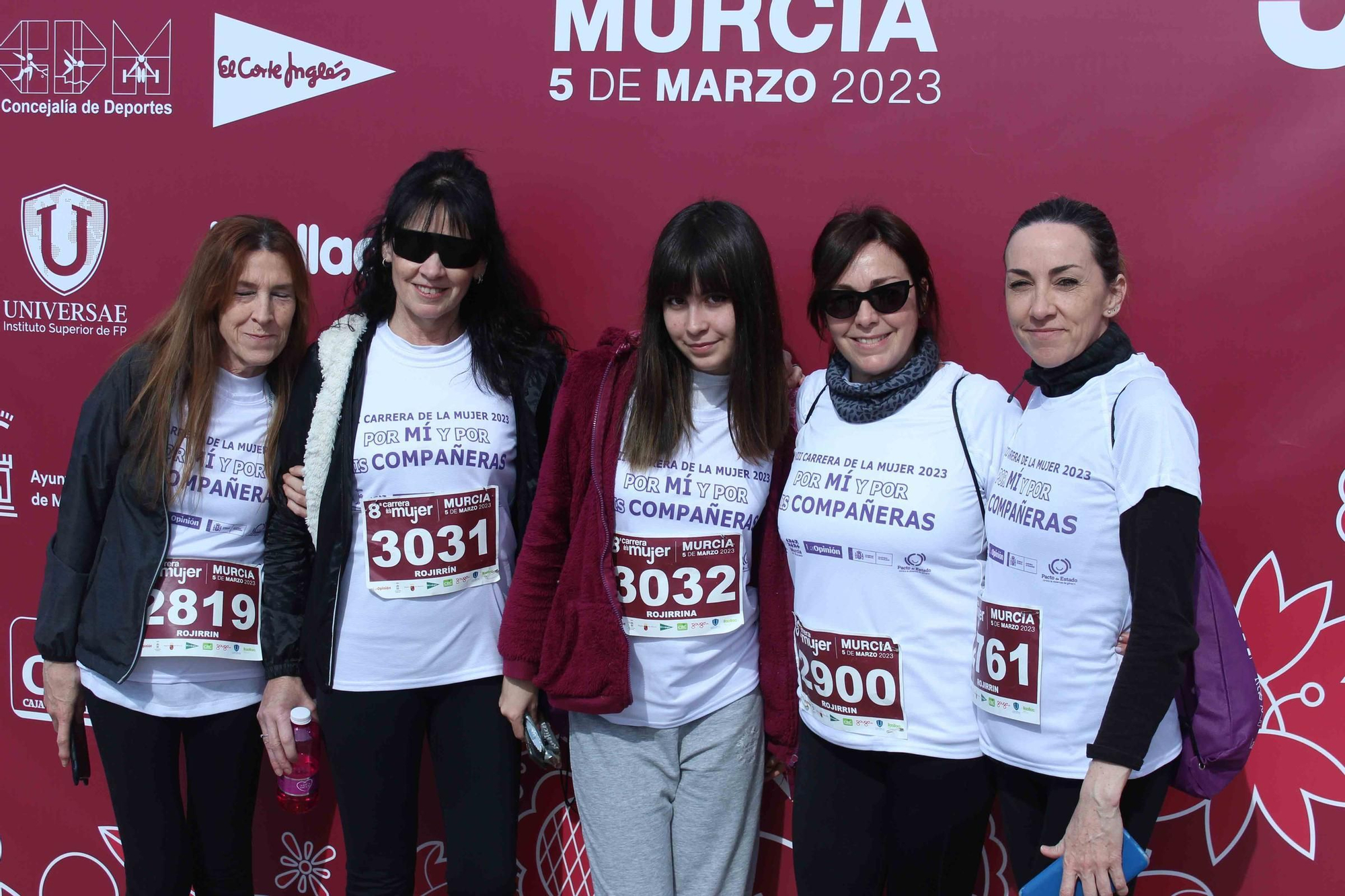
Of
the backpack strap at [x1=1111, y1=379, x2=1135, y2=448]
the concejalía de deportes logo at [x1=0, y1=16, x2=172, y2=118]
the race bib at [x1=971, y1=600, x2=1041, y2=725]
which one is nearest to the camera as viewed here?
the backpack strap at [x1=1111, y1=379, x2=1135, y2=448]

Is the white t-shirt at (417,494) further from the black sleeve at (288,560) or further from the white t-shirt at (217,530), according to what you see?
the white t-shirt at (217,530)

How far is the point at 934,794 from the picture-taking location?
6.91 ft

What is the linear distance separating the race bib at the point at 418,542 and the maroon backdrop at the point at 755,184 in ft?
2.39

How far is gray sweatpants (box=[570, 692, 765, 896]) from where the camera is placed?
230 cm

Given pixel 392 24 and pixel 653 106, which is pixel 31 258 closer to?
pixel 392 24

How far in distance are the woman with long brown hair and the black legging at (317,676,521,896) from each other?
1.12ft

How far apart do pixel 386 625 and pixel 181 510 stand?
603 mm

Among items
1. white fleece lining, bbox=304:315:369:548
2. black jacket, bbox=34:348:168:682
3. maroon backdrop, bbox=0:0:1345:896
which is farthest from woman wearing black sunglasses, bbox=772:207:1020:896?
black jacket, bbox=34:348:168:682

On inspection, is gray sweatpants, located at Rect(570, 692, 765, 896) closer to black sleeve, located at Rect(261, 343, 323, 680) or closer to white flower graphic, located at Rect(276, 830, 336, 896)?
black sleeve, located at Rect(261, 343, 323, 680)

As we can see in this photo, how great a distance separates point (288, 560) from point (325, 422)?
360 mm

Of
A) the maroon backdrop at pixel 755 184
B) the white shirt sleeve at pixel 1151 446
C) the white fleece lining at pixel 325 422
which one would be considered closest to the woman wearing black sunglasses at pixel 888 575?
the white shirt sleeve at pixel 1151 446

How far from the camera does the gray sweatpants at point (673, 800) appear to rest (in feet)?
7.54

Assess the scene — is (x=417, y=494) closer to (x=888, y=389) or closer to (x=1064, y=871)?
(x=888, y=389)

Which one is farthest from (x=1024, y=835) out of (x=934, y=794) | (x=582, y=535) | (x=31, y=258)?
(x=31, y=258)
